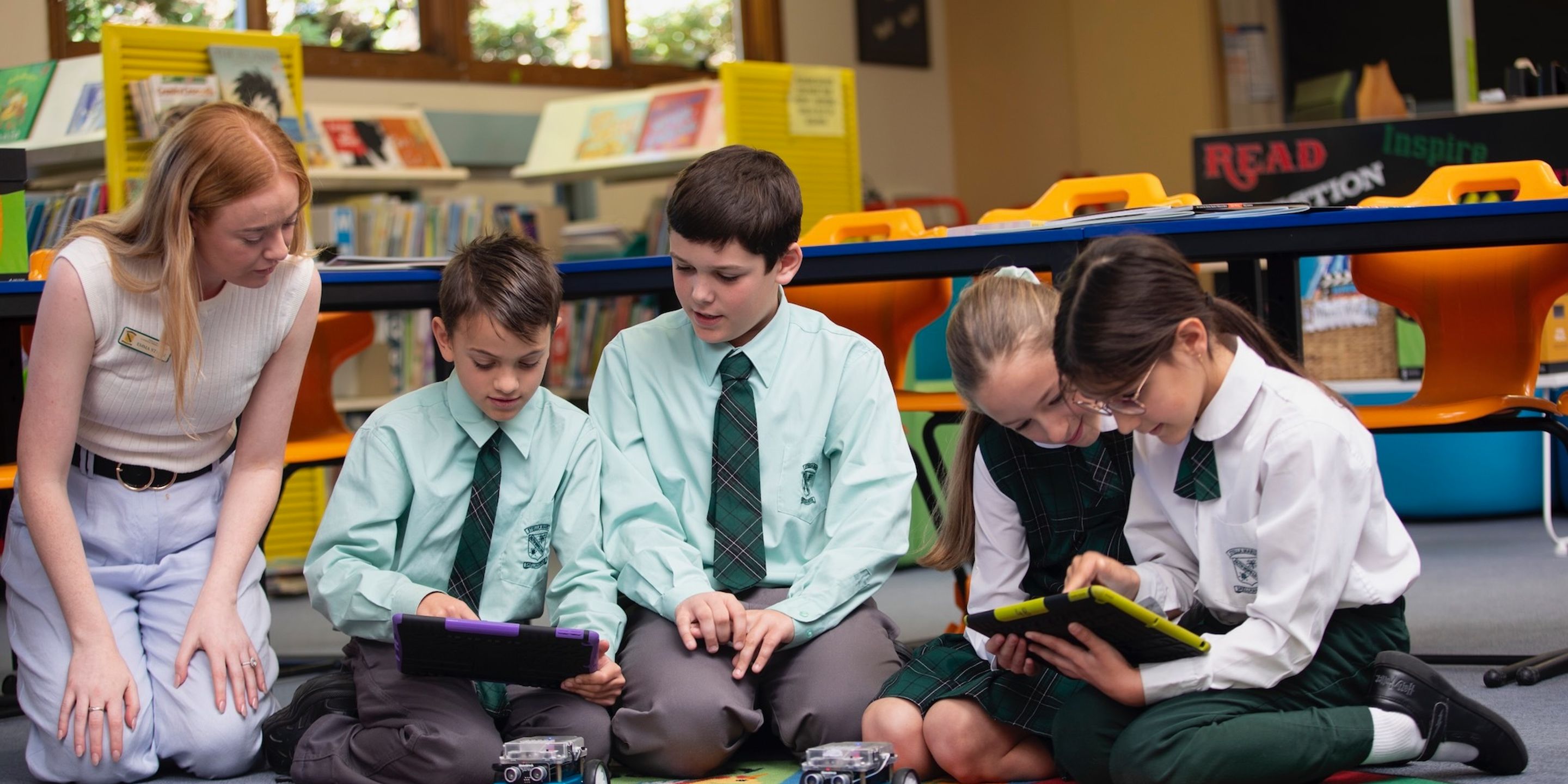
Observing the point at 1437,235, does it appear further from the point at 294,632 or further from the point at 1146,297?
the point at 294,632

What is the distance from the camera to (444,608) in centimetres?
172

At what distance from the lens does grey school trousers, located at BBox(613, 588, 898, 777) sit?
5.72 ft

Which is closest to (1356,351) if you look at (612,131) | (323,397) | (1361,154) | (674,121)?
(1361,154)

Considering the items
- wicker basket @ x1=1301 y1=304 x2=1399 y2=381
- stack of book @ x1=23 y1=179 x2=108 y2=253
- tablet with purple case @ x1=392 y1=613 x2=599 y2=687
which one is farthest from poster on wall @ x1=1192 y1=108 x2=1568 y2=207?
stack of book @ x1=23 y1=179 x2=108 y2=253

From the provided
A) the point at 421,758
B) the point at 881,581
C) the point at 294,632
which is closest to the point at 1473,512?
the point at 881,581

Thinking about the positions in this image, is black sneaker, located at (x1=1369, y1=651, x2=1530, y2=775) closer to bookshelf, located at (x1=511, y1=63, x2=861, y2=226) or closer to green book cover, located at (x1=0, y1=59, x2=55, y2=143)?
bookshelf, located at (x1=511, y1=63, x2=861, y2=226)

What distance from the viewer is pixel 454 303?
186 cm

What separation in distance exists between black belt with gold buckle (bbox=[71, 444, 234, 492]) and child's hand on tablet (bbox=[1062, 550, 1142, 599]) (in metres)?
1.24

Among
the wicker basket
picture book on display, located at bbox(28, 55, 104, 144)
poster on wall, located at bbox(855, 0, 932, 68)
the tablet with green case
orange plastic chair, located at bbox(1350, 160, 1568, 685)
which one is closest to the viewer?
the tablet with green case

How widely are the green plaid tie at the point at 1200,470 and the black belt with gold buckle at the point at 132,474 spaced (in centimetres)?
135

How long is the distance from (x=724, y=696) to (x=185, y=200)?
36.1 inches

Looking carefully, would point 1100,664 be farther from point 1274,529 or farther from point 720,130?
point 720,130

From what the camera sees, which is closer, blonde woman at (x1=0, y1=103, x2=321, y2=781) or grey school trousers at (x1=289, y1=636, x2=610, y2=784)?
grey school trousers at (x1=289, y1=636, x2=610, y2=784)

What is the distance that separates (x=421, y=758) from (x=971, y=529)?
2.29ft
